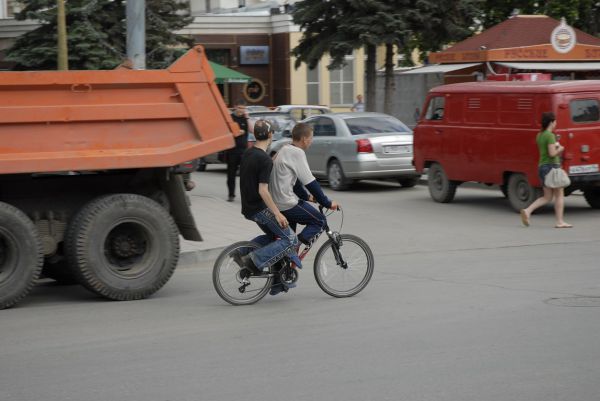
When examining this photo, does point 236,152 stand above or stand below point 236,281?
below

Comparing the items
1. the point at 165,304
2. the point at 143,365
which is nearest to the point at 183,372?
the point at 143,365

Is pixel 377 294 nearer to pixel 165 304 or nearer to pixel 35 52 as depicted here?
pixel 165 304

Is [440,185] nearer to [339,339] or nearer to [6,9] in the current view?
[339,339]

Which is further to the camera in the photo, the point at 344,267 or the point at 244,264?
the point at 344,267

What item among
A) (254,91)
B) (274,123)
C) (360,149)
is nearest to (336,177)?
(360,149)

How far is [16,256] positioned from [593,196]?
10935 millimetres

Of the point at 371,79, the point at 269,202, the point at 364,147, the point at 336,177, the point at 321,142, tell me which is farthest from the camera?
the point at 371,79

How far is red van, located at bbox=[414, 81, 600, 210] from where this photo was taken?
1603 centimetres

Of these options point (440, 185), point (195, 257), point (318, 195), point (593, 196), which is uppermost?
point (318, 195)

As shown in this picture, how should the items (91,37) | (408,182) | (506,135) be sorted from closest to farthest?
(506,135)
(408,182)
(91,37)

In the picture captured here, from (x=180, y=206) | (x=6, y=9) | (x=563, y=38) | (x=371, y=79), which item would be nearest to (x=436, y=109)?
(x=563, y=38)

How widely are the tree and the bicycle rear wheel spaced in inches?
736

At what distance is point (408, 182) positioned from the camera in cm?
2228

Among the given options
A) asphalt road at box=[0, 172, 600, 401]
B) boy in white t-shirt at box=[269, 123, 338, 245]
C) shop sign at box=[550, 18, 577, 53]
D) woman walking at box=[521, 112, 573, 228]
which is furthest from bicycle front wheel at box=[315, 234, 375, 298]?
shop sign at box=[550, 18, 577, 53]
